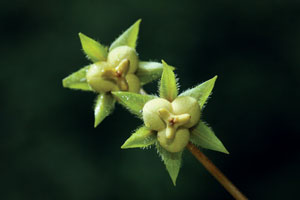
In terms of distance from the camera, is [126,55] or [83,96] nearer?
[126,55]

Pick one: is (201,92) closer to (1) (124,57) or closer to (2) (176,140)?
(2) (176,140)

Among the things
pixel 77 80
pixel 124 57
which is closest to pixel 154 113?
pixel 124 57

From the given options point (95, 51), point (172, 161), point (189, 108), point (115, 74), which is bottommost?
point (172, 161)

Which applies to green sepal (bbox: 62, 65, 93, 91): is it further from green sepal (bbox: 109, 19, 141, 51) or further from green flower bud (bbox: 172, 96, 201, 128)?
green flower bud (bbox: 172, 96, 201, 128)

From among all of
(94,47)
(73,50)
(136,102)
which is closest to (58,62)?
(73,50)

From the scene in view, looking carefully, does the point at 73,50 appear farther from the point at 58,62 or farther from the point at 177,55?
the point at 177,55
